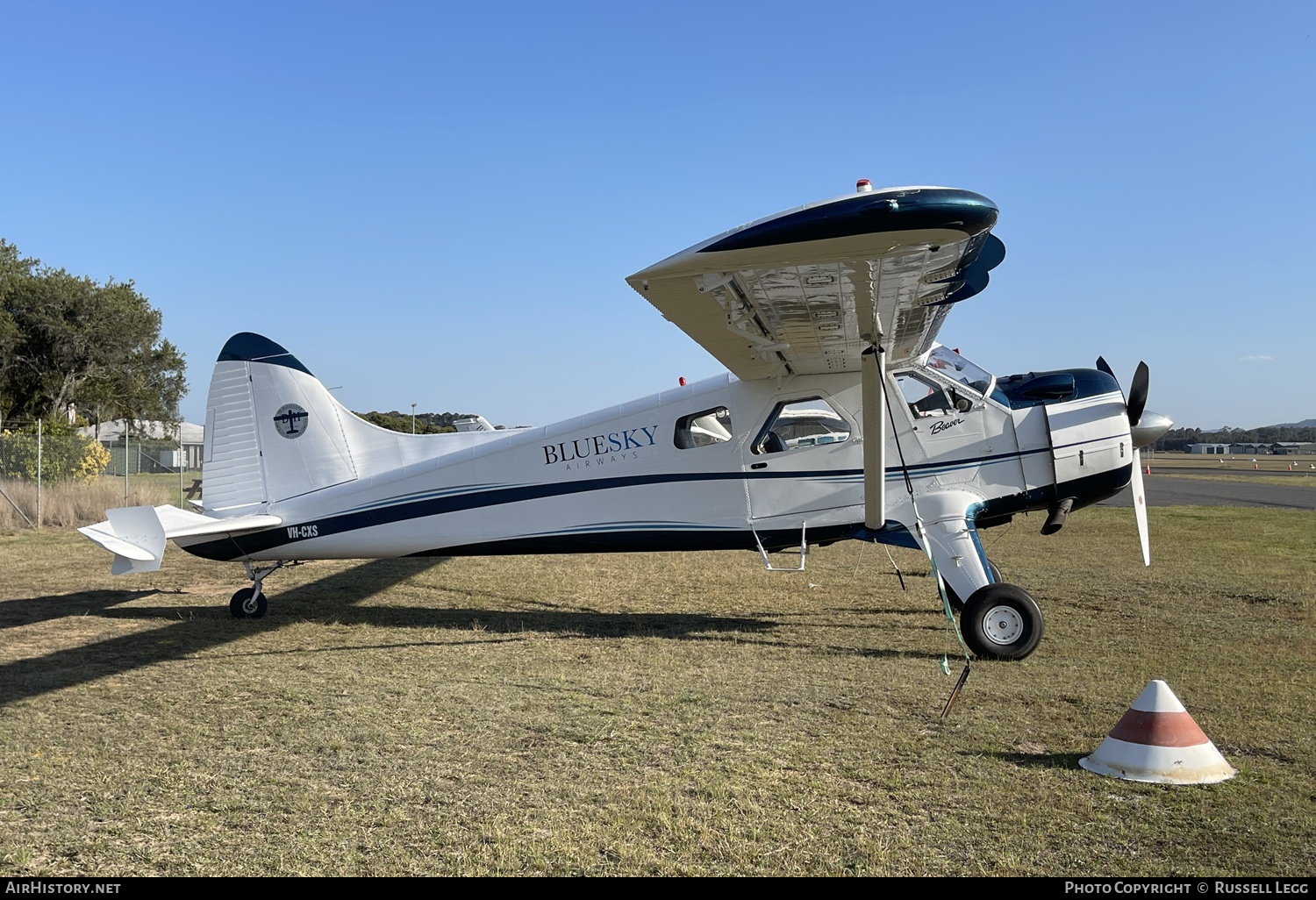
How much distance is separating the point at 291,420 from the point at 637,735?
5758mm

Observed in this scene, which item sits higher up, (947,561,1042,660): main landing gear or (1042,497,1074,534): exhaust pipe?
(1042,497,1074,534): exhaust pipe

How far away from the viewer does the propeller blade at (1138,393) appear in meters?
6.96

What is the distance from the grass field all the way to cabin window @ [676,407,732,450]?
65.2 inches

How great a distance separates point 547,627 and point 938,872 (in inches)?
210

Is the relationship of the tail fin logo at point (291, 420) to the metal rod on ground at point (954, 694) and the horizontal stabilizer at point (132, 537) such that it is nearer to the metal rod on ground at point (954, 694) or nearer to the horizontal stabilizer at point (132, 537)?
the horizontal stabilizer at point (132, 537)

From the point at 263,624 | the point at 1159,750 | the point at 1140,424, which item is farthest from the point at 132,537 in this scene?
the point at 1140,424

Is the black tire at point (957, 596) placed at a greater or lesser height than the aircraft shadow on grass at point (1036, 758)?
greater

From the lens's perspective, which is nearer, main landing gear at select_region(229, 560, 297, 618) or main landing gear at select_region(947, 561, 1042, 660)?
main landing gear at select_region(947, 561, 1042, 660)

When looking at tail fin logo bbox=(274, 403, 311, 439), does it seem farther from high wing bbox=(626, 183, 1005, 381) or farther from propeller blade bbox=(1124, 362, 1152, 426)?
propeller blade bbox=(1124, 362, 1152, 426)

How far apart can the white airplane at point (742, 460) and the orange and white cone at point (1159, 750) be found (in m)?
2.38

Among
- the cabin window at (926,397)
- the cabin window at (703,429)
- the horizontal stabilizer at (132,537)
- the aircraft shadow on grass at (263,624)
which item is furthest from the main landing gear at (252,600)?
the cabin window at (926,397)

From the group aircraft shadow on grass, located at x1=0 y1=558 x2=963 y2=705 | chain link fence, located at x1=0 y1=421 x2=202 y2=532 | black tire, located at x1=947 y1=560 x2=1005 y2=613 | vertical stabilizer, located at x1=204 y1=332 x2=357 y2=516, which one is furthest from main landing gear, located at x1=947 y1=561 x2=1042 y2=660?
chain link fence, located at x1=0 y1=421 x2=202 y2=532

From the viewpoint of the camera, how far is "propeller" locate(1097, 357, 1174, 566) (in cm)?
698

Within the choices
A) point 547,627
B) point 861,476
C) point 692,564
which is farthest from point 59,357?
point 861,476
